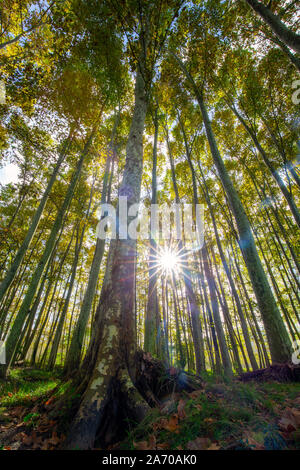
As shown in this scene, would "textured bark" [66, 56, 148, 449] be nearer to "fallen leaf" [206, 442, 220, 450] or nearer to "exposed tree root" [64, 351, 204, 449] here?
"exposed tree root" [64, 351, 204, 449]

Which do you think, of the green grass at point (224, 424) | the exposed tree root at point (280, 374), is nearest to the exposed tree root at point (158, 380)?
the green grass at point (224, 424)

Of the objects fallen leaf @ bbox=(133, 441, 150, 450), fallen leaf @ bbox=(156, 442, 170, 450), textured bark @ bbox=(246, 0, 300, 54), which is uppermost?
textured bark @ bbox=(246, 0, 300, 54)

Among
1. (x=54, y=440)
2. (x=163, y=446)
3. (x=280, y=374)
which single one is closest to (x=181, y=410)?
(x=163, y=446)

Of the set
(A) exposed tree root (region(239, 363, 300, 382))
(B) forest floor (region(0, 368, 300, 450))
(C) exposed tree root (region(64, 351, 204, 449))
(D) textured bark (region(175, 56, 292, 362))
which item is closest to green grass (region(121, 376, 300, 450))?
(B) forest floor (region(0, 368, 300, 450))

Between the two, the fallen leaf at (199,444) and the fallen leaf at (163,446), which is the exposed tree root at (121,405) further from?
the fallen leaf at (199,444)

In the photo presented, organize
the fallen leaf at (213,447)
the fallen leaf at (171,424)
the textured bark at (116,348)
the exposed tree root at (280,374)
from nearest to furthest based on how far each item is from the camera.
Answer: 1. the fallen leaf at (213,447)
2. the fallen leaf at (171,424)
3. the textured bark at (116,348)
4. the exposed tree root at (280,374)

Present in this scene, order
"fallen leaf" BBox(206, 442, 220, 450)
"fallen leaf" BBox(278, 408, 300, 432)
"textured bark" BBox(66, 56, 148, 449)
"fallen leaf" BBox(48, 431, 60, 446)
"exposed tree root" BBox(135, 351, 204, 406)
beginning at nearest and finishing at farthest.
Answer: "fallen leaf" BBox(206, 442, 220, 450) < "fallen leaf" BBox(278, 408, 300, 432) < "fallen leaf" BBox(48, 431, 60, 446) < "textured bark" BBox(66, 56, 148, 449) < "exposed tree root" BBox(135, 351, 204, 406)

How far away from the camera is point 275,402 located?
2.00 m

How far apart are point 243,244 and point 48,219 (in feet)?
39.1

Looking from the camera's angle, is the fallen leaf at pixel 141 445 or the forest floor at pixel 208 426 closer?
the forest floor at pixel 208 426

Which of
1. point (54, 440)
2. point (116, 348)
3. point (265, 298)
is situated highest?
point (265, 298)

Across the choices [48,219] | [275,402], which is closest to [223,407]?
[275,402]

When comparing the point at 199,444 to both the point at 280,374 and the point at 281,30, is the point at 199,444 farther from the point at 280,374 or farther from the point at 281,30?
the point at 281,30

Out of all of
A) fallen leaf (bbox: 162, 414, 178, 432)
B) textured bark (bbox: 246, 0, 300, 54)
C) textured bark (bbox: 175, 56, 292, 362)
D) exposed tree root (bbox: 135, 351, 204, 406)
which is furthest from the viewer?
textured bark (bbox: 175, 56, 292, 362)
